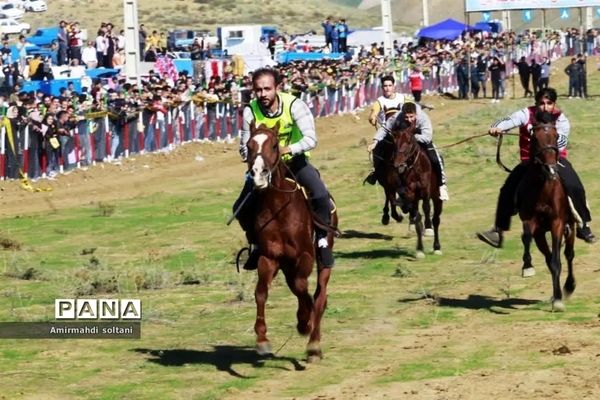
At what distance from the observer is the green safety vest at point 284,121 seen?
507 inches

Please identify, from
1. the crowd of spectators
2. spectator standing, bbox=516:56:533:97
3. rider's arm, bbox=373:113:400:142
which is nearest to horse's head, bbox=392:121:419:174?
rider's arm, bbox=373:113:400:142

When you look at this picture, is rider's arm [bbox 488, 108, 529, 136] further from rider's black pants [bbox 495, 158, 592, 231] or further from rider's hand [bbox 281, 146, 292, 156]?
rider's hand [bbox 281, 146, 292, 156]

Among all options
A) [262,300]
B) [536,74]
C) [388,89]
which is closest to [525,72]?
[536,74]

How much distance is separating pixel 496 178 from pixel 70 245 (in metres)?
12.3

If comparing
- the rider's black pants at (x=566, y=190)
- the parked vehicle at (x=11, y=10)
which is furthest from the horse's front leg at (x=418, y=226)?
the parked vehicle at (x=11, y=10)

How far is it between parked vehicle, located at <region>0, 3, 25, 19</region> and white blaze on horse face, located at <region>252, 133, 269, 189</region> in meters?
72.2

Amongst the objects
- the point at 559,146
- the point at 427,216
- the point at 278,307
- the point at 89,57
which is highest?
the point at 89,57

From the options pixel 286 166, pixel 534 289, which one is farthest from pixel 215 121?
pixel 286 166

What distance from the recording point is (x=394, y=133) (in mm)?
20734

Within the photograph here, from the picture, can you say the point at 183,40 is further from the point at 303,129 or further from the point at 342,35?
the point at 303,129

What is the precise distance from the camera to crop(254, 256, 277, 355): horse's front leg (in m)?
12.5

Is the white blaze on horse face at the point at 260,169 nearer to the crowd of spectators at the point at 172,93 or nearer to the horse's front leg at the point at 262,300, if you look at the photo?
the horse's front leg at the point at 262,300

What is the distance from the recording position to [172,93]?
37.8m

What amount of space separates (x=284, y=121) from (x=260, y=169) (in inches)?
39.2
